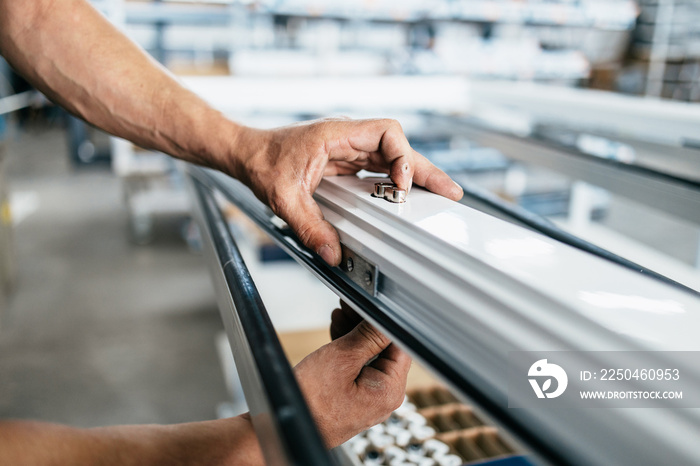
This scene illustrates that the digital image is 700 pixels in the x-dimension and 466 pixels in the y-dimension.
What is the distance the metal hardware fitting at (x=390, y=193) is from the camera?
76 cm

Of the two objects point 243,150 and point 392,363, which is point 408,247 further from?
point 243,150

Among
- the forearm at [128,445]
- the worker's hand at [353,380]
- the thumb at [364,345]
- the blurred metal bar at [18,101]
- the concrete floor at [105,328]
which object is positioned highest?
the thumb at [364,345]

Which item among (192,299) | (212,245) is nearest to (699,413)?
(212,245)

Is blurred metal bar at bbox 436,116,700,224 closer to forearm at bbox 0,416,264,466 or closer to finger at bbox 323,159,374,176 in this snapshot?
finger at bbox 323,159,374,176

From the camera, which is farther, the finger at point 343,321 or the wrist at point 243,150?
the wrist at point 243,150

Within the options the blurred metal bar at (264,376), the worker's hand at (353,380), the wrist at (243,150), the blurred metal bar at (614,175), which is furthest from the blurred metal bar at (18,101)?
the worker's hand at (353,380)

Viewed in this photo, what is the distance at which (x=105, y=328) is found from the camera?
10.9 ft

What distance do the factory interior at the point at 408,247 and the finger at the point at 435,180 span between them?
88 mm

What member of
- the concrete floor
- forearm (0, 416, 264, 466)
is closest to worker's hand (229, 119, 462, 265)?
forearm (0, 416, 264, 466)

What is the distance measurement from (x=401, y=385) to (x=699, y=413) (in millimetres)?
435

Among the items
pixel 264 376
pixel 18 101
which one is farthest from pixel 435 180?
pixel 18 101

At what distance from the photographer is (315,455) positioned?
377 millimetres

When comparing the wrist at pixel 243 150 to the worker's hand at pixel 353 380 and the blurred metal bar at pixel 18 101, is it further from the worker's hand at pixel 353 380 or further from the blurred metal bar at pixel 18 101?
the blurred metal bar at pixel 18 101

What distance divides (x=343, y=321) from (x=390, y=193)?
0.21 meters
